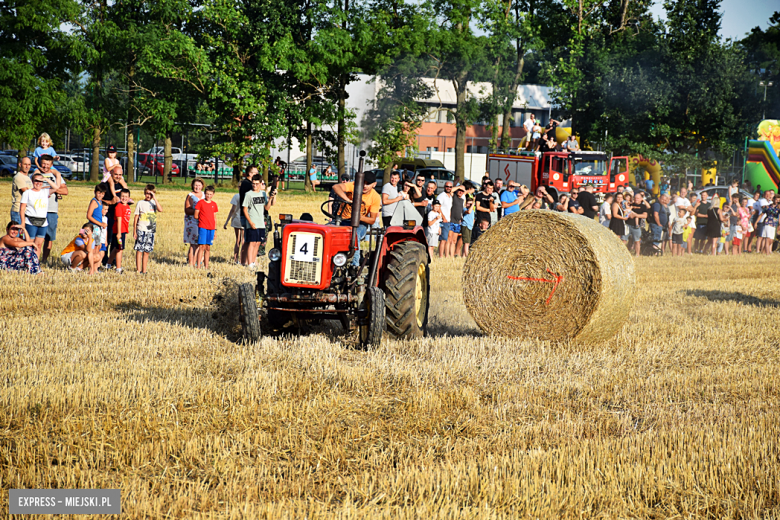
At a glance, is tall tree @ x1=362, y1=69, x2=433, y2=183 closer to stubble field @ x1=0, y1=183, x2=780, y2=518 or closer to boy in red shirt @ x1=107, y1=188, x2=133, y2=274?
boy in red shirt @ x1=107, y1=188, x2=133, y2=274

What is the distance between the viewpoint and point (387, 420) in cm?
523

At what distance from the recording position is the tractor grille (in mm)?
6797

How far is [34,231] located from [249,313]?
614cm

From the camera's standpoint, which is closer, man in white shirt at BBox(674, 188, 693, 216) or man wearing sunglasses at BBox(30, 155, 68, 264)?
man wearing sunglasses at BBox(30, 155, 68, 264)

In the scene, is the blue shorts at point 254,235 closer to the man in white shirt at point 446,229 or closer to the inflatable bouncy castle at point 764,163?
the man in white shirt at point 446,229

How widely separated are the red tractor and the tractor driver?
0.09 meters

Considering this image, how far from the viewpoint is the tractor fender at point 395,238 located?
753 cm

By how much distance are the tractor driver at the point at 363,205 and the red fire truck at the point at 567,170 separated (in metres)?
17.1

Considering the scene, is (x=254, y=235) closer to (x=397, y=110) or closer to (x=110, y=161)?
(x=110, y=161)

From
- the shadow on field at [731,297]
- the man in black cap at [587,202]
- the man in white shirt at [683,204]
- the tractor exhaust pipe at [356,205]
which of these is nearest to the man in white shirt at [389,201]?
the shadow on field at [731,297]

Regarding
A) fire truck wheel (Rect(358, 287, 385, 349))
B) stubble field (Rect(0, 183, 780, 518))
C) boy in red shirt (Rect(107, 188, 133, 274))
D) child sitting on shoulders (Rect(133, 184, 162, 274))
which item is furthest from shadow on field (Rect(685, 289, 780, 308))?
boy in red shirt (Rect(107, 188, 133, 274))

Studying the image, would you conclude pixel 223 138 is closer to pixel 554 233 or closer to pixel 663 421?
pixel 554 233

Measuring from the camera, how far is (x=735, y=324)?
920 cm

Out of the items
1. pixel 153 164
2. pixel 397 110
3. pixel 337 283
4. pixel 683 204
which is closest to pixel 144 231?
pixel 337 283
